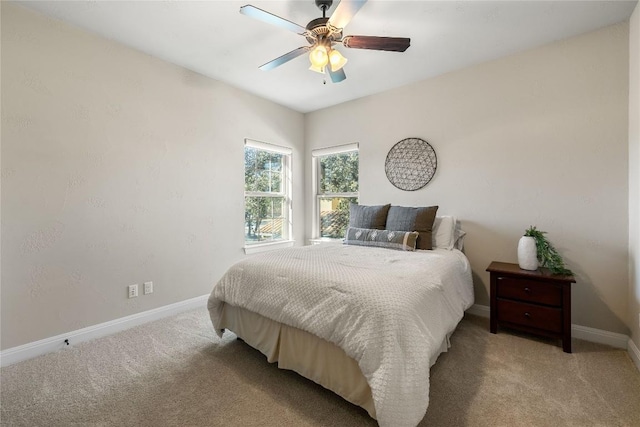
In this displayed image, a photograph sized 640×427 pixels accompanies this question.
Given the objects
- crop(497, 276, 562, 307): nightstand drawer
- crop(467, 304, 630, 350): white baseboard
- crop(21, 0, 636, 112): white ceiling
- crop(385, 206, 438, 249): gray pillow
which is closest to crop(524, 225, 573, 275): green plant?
crop(497, 276, 562, 307): nightstand drawer

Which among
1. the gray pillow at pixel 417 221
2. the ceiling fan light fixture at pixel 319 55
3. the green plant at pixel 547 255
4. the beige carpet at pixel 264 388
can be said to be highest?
the ceiling fan light fixture at pixel 319 55

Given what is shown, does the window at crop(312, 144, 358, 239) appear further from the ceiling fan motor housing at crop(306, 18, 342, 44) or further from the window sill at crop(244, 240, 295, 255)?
the ceiling fan motor housing at crop(306, 18, 342, 44)

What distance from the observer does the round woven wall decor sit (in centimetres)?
300

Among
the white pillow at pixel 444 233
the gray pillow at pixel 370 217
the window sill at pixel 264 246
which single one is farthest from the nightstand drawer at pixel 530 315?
the window sill at pixel 264 246

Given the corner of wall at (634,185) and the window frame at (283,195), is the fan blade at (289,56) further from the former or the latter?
the corner of wall at (634,185)

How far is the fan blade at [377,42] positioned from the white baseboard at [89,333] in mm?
2809

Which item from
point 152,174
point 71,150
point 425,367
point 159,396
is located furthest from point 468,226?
point 71,150

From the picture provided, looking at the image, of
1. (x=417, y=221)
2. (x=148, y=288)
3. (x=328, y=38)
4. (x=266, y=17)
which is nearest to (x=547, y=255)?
(x=417, y=221)

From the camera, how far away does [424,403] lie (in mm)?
1187

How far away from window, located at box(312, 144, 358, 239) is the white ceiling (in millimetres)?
1165

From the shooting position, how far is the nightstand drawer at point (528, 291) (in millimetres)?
2016

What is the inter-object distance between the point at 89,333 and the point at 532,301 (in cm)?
353

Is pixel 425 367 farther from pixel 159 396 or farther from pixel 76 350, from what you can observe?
pixel 76 350

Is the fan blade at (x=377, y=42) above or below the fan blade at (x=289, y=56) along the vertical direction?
below
